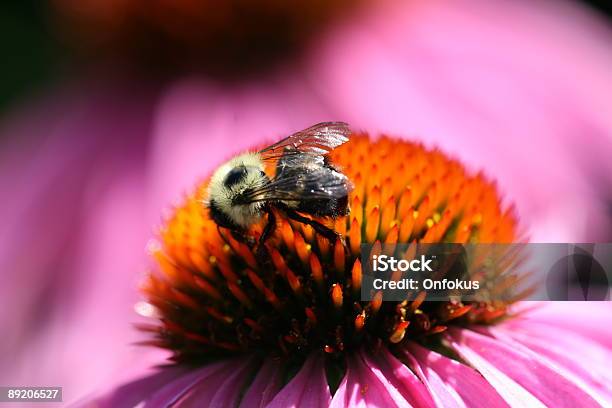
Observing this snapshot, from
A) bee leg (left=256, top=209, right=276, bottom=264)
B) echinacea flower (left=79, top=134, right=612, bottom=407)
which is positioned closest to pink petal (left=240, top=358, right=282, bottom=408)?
echinacea flower (left=79, top=134, right=612, bottom=407)

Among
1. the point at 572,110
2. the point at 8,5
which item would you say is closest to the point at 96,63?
the point at 8,5

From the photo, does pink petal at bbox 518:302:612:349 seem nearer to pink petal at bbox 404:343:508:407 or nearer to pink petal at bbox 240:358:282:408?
pink petal at bbox 404:343:508:407

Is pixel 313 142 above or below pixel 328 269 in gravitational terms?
above

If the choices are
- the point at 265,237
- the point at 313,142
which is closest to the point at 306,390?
the point at 265,237

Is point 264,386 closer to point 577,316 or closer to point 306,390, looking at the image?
point 306,390

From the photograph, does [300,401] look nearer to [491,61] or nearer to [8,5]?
[491,61]
